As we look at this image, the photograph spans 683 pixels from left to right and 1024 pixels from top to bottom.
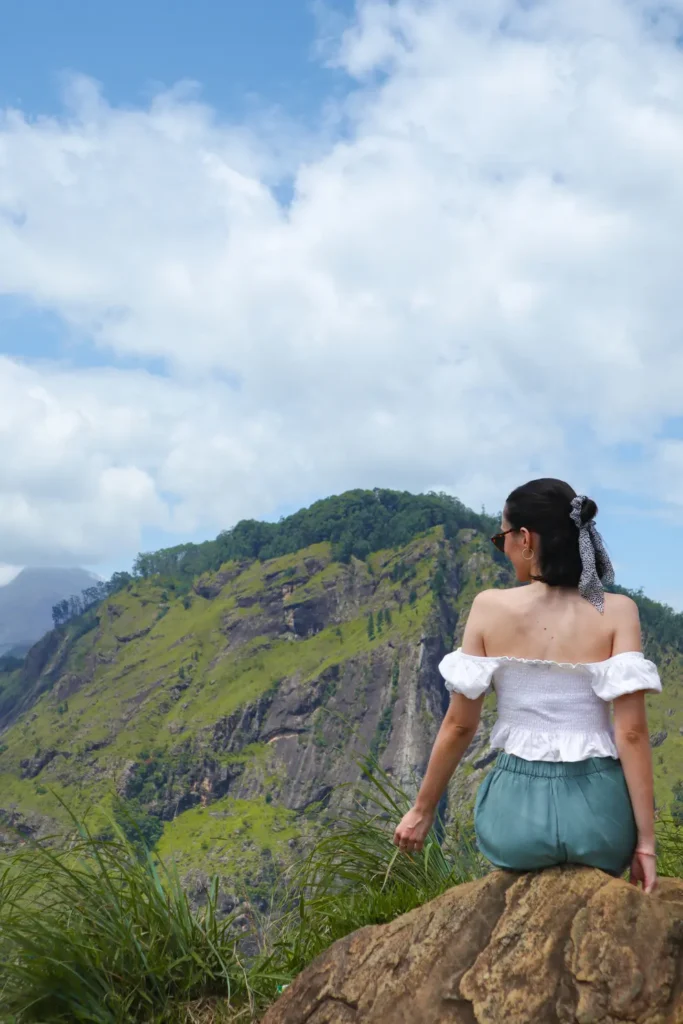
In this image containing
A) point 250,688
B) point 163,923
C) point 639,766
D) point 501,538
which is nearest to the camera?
point 639,766

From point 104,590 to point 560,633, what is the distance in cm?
20281

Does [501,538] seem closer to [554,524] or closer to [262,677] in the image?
[554,524]

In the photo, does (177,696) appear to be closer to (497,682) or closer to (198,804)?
(198,804)

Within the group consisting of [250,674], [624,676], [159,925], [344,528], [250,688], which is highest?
[344,528]

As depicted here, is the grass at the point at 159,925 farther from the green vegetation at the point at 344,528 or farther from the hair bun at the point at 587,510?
the green vegetation at the point at 344,528

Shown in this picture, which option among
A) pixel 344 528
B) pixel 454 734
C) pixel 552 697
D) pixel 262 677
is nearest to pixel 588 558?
pixel 552 697

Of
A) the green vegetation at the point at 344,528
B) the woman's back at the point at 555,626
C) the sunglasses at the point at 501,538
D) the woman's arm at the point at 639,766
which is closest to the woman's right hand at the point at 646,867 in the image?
the woman's arm at the point at 639,766

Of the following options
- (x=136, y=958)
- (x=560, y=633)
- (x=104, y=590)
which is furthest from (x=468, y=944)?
(x=104, y=590)

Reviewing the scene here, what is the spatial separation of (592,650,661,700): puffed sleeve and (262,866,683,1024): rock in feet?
1.71

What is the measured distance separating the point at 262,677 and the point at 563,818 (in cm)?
15232

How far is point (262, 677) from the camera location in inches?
5999

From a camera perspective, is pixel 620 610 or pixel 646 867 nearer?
pixel 646 867

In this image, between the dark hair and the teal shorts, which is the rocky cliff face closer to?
the teal shorts

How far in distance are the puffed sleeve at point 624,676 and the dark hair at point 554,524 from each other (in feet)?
0.87
